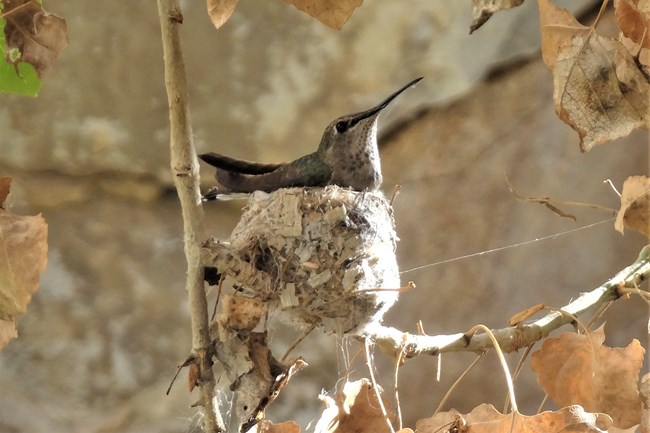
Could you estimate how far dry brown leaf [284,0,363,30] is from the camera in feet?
3.18

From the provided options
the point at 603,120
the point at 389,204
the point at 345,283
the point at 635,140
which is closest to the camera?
the point at 603,120

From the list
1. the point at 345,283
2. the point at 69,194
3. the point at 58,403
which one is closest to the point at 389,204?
the point at 345,283

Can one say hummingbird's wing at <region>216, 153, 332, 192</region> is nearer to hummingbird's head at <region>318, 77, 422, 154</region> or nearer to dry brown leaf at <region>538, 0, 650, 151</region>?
hummingbird's head at <region>318, 77, 422, 154</region>

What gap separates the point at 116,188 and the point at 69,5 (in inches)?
23.6

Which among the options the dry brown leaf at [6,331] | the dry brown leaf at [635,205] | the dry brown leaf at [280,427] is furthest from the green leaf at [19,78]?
the dry brown leaf at [635,205]

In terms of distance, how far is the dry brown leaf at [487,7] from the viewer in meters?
0.86

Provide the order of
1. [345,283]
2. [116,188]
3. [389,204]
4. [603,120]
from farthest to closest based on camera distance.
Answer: [116,188], [389,204], [345,283], [603,120]

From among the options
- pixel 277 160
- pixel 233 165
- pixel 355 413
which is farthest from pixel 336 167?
pixel 355 413

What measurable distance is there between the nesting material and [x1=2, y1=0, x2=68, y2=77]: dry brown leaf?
0.63 metres

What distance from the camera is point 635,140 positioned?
2.74 m

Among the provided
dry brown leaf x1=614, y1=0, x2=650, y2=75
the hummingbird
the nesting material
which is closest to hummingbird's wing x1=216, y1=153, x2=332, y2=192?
the hummingbird

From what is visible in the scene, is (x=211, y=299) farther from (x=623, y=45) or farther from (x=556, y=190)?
(x=623, y=45)

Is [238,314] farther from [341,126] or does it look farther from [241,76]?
[241,76]

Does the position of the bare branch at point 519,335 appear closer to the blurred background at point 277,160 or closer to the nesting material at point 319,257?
the nesting material at point 319,257
